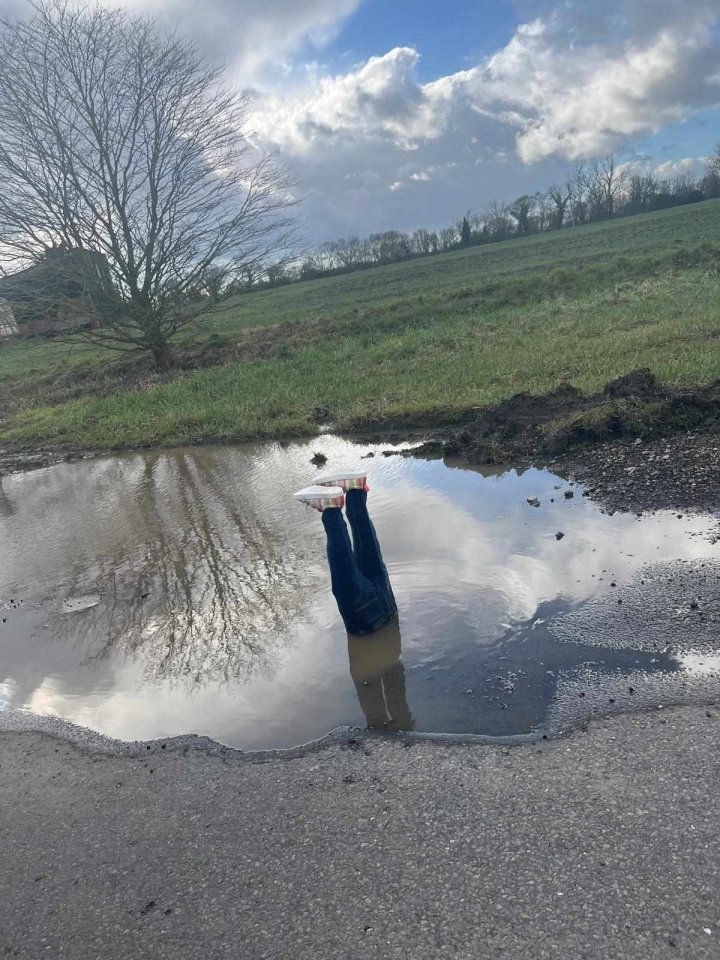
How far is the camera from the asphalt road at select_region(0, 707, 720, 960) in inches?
95.5

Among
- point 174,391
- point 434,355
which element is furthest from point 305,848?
point 174,391

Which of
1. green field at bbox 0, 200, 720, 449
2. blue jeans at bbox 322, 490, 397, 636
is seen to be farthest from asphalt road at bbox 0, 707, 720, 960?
green field at bbox 0, 200, 720, 449

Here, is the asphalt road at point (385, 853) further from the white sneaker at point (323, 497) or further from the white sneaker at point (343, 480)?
the white sneaker at point (343, 480)

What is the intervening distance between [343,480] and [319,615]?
3.93 feet

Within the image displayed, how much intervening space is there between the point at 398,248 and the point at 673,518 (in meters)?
54.7

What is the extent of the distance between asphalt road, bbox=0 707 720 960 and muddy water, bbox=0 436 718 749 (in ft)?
1.21

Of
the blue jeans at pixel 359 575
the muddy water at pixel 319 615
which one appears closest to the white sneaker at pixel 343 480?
the blue jeans at pixel 359 575

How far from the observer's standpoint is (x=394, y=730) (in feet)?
12.2

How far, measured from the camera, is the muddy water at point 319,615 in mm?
3936

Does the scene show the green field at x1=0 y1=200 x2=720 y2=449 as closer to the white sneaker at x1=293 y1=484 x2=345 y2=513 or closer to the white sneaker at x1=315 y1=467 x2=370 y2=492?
the white sneaker at x1=315 y1=467 x2=370 y2=492

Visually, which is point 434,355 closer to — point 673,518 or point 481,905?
point 673,518

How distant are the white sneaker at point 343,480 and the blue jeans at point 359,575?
0.05 meters

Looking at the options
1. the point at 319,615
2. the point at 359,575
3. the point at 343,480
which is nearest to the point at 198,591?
the point at 319,615

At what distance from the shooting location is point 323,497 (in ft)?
14.3
